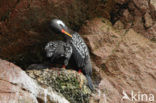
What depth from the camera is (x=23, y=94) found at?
3.06 meters

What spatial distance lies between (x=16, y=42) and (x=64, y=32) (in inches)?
31.4

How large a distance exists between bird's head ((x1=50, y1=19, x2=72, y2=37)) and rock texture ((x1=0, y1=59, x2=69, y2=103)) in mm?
922

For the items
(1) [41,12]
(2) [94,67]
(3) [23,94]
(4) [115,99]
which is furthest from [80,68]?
(3) [23,94]

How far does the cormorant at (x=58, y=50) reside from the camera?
391cm

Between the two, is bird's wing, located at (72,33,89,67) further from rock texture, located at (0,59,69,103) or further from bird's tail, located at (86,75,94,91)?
rock texture, located at (0,59,69,103)

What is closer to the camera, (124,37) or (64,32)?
(64,32)

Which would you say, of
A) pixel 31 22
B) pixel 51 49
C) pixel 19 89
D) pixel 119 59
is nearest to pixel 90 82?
pixel 119 59

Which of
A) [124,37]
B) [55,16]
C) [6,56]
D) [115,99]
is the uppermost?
[55,16]

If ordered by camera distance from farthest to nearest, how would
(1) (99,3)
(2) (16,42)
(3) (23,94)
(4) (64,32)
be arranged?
(1) (99,3)
(2) (16,42)
(4) (64,32)
(3) (23,94)

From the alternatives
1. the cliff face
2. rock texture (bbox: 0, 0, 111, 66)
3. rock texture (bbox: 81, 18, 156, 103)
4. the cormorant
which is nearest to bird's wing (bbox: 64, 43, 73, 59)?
the cormorant

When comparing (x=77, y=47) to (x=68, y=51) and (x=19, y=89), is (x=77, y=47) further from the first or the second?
(x=19, y=89)

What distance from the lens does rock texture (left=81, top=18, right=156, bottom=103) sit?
14.3 ft

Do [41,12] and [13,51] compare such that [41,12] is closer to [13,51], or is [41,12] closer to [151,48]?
[13,51]

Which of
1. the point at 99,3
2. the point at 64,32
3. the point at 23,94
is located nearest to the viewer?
the point at 23,94
